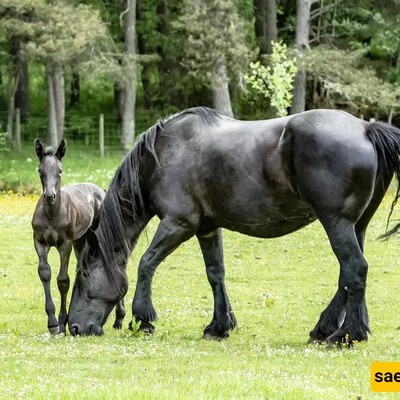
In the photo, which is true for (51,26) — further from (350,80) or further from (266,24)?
(266,24)

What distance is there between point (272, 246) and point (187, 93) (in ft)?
75.0

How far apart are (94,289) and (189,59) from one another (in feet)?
101

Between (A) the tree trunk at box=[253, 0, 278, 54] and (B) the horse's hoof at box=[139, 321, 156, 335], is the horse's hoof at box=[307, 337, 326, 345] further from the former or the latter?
(A) the tree trunk at box=[253, 0, 278, 54]

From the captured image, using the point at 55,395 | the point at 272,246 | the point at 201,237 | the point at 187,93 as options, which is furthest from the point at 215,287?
the point at 187,93

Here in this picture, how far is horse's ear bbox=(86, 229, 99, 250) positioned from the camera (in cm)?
1102

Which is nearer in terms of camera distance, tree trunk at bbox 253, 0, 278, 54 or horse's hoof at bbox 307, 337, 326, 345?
horse's hoof at bbox 307, 337, 326, 345

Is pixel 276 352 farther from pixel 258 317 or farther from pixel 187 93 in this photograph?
pixel 187 93

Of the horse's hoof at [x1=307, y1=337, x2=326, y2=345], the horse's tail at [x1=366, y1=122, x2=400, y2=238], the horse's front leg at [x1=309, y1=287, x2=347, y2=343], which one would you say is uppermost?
the horse's tail at [x1=366, y1=122, x2=400, y2=238]

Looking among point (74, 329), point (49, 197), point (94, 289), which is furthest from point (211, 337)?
point (49, 197)

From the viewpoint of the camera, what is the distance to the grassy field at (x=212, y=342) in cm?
752

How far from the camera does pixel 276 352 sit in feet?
31.1

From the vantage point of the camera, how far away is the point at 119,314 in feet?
39.7

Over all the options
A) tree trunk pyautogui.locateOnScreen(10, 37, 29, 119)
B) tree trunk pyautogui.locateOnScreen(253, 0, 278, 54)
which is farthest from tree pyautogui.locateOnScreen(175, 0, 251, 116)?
tree trunk pyautogui.locateOnScreen(10, 37, 29, 119)

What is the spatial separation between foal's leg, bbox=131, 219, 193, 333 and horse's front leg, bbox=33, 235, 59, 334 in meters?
1.27
